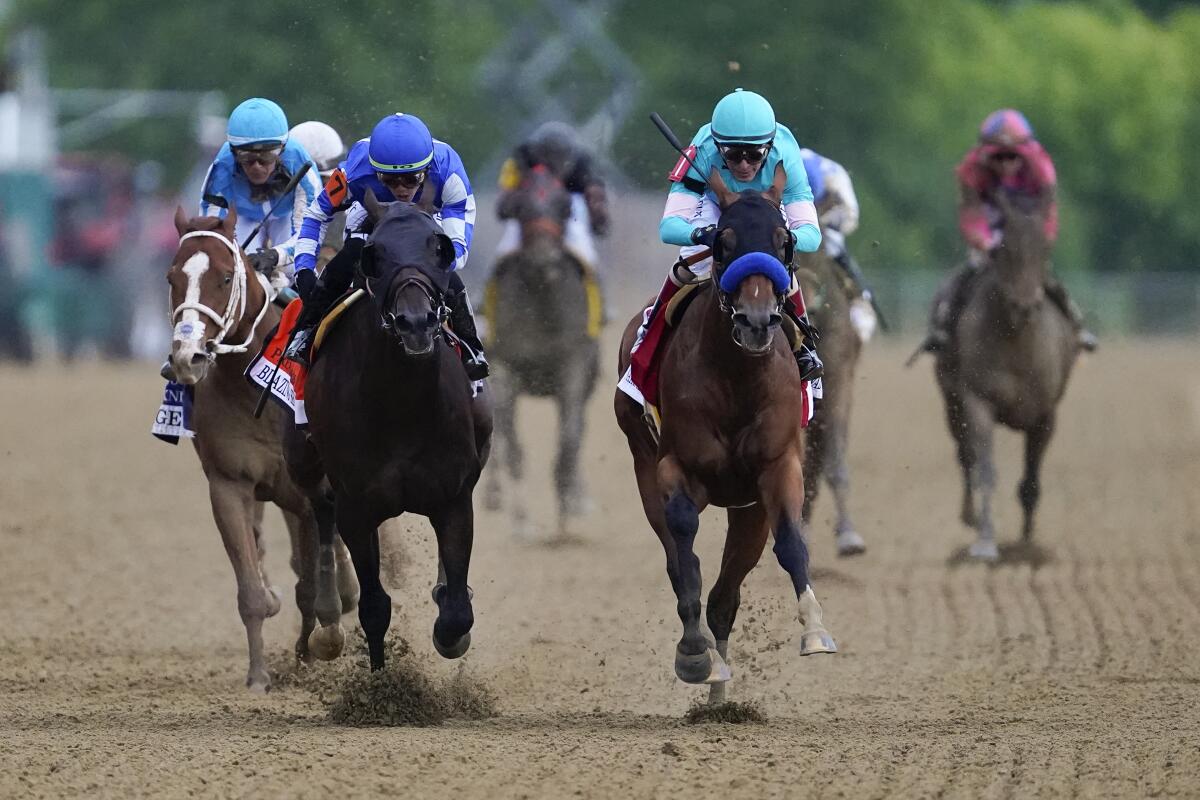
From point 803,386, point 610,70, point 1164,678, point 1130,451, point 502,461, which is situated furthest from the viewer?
point 610,70

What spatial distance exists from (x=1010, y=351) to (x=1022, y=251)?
25.3 inches

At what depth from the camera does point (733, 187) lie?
8547mm

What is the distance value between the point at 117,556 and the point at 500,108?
29121mm

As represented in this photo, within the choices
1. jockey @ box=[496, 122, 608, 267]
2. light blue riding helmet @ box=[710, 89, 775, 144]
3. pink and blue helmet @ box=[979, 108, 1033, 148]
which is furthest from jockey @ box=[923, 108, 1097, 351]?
light blue riding helmet @ box=[710, 89, 775, 144]

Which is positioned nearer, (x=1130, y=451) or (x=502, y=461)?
(x=502, y=461)

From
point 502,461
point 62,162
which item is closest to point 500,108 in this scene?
point 62,162

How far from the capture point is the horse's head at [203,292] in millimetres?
8883

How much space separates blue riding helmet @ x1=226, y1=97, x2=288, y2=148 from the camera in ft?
32.1

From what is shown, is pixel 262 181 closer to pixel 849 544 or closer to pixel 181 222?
pixel 181 222

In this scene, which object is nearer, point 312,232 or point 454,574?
point 454,574

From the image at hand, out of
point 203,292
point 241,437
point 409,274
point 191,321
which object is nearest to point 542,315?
point 241,437

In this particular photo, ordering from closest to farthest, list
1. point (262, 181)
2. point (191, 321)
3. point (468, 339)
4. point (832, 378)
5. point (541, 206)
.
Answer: point (468, 339) → point (191, 321) → point (262, 181) → point (832, 378) → point (541, 206)

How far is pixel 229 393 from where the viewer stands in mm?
9617

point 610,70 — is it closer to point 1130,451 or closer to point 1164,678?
point 1130,451
